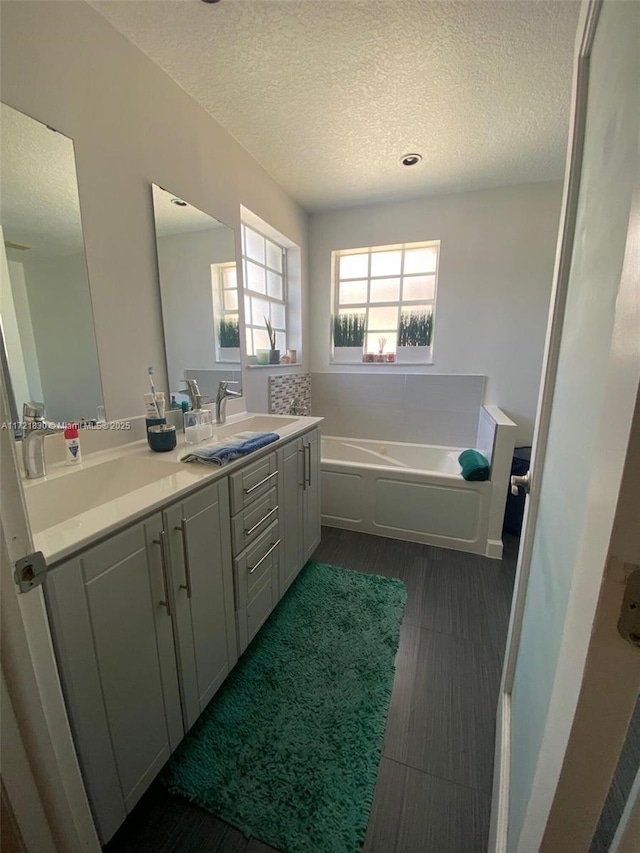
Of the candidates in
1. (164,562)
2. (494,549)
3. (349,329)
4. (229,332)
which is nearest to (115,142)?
(229,332)

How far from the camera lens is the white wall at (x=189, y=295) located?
1.65 metres

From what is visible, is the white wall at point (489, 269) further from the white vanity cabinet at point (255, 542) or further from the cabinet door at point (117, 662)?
the cabinet door at point (117, 662)

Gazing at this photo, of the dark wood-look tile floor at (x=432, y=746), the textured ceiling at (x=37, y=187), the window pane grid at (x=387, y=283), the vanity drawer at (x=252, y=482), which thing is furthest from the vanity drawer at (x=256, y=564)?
the window pane grid at (x=387, y=283)

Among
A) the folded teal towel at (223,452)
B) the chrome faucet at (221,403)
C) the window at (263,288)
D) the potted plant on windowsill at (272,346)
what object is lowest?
the folded teal towel at (223,452)

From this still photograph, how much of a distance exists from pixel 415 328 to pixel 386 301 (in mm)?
405

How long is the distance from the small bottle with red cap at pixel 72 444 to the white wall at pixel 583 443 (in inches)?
57.8

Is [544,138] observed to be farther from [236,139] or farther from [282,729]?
[282,729]

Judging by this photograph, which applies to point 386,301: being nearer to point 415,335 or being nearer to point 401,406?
point 415,335

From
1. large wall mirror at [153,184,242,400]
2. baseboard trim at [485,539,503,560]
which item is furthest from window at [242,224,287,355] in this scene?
baseboard trim at [485,539,503,560]

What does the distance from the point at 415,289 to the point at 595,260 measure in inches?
109

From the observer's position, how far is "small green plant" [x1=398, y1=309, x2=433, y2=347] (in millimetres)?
3104

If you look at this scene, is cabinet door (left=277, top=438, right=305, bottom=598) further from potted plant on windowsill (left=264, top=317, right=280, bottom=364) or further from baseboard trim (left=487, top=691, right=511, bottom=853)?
potted plant on windowsill (left=264, top=317, right=280, bottom=364)

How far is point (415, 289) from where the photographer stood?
314cm

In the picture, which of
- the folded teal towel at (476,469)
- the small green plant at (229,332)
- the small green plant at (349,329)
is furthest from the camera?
the small green plant at (349,329)
